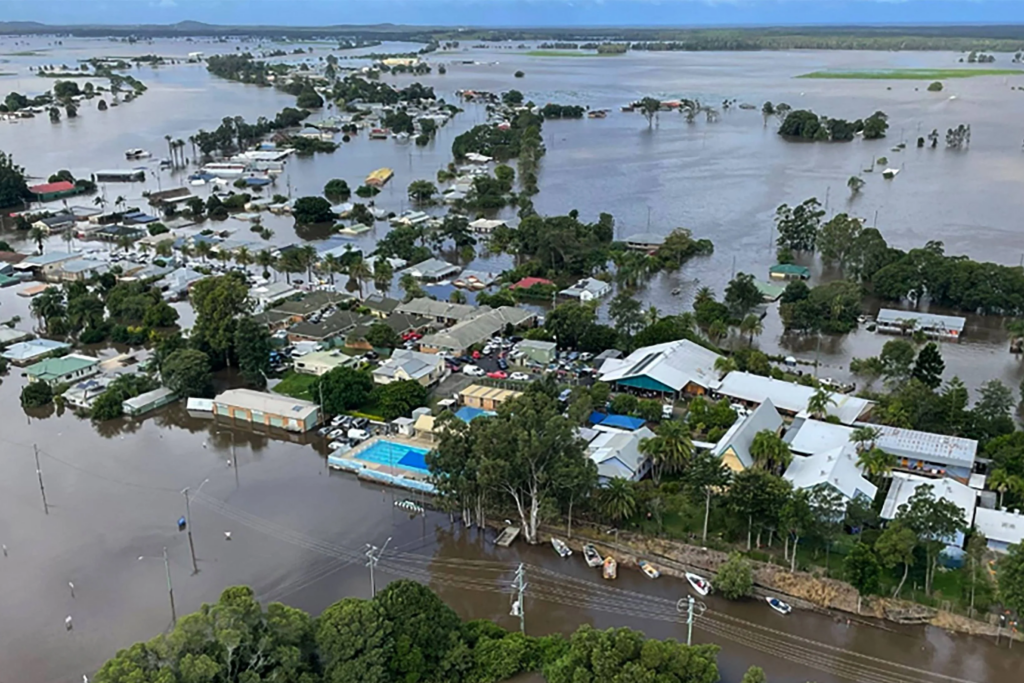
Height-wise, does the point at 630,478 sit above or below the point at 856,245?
below

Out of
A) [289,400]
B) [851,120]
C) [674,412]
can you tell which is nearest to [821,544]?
[674,412]

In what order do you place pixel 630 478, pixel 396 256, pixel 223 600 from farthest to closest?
1. pixel 396 256
2. pixel 630 478
3. pixel 223 600

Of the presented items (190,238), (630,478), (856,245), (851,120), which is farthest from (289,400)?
(851,120)

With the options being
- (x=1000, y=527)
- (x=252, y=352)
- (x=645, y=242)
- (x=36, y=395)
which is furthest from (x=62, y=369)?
(x=1000, y=527)

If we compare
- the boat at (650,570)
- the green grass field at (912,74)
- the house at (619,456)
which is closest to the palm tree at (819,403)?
the house at (619,456)

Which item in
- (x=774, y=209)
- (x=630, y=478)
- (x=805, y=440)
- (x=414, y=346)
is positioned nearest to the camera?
(x=630, y=478)

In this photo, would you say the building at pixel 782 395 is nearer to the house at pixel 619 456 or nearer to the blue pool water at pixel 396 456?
the house at pixel 619 456

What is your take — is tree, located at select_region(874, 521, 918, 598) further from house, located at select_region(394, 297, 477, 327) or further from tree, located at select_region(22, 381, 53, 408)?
tree, located at select_region(22, 381, 53, 408)

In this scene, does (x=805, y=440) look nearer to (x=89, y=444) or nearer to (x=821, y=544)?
(x=821, y=544)

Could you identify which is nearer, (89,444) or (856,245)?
(89,444)
